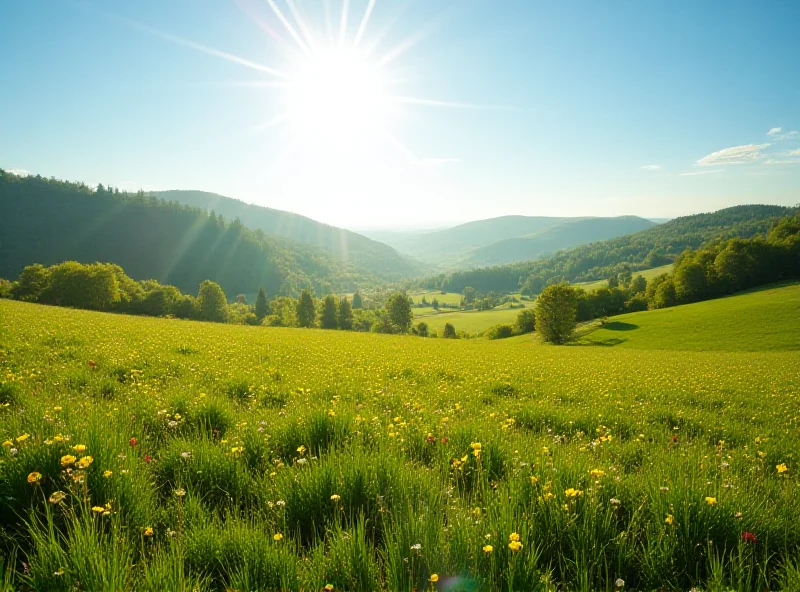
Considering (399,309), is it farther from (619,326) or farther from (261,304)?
(619,326)

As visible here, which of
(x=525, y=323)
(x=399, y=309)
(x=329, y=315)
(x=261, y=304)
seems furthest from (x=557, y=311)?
(x=261, y=304)

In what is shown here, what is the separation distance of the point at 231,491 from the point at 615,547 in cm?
352

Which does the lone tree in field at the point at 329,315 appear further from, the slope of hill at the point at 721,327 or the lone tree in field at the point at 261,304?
the slope of hill at the point at 721,327

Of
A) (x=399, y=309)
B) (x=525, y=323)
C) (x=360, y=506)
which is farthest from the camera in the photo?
(x=525, y=323)

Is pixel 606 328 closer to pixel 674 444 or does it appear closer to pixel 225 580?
pixel 674 444

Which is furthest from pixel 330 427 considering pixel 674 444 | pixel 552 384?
pixel 552 384

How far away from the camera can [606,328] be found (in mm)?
76125

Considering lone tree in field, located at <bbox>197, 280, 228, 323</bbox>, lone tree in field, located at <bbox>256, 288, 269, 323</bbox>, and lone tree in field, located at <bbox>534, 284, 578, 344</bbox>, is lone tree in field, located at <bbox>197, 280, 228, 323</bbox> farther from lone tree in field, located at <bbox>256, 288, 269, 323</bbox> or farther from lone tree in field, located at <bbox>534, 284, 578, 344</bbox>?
lone tree in field, located at <bbox>534, 284, 578, 344</bbox>

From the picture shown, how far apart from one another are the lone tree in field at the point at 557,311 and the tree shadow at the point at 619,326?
38.2 ft

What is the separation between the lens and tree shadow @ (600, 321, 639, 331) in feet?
232

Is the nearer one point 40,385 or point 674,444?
point 674,444

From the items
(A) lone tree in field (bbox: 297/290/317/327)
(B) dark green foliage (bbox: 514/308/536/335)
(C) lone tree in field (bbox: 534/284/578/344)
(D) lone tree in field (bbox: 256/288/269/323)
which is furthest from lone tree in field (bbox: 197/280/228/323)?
(B) dark green foliage (bbox: 514/308/536/335)

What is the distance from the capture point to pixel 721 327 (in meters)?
57.7

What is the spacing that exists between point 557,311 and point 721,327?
23872 millimetres
